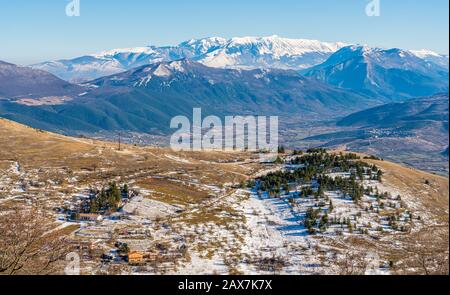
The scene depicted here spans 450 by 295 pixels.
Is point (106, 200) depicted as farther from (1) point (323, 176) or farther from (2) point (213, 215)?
(1) point (323, 176)

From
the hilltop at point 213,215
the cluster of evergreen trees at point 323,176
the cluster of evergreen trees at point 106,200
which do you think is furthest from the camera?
the cluster of evergreen trees at point 323,176

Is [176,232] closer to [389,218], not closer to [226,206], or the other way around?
[226,206]

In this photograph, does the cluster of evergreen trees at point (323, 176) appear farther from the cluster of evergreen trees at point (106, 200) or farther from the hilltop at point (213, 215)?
the cluster of evergreen trees at point (106, 200)

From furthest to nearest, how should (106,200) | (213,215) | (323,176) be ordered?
(323,176)
(106,200)
(213,215)

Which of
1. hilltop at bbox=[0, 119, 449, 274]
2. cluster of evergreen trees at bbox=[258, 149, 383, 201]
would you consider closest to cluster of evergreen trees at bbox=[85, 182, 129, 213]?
hilltop at bbox=[0, 119, 449, 274]

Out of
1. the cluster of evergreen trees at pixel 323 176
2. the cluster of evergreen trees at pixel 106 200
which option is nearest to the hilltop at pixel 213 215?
the cluster of evergreen trees at pixel 106 200

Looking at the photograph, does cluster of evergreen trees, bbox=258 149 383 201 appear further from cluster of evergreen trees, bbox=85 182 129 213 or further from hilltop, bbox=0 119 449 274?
cluster of evergreen trees, bbox=85 182 129 213

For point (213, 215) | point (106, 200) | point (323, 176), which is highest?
point (323, 176)

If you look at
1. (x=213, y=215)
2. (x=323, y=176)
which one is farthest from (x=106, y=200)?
(x=323, y=176)
